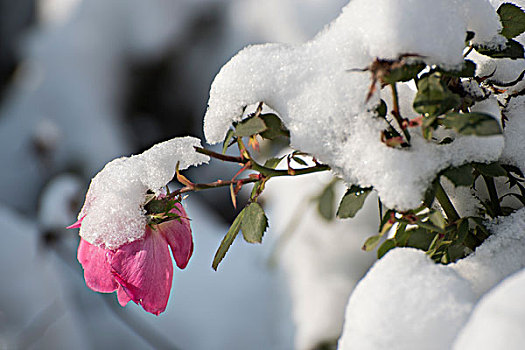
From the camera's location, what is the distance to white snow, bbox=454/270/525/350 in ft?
0.49

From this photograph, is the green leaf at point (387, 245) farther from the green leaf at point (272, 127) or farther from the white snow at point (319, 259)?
the white snow at point (319, 259)

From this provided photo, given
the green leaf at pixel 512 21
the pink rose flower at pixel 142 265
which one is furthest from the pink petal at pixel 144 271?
the green leaf at pixel 512 21

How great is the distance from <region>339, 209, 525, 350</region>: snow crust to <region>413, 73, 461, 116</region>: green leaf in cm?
6

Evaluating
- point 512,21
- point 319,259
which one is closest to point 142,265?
point 512,21

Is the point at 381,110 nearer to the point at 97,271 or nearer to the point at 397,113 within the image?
the point at 397,113

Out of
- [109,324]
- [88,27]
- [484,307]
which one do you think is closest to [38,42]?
[88,27]

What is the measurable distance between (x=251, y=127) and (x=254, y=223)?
0.05 meters

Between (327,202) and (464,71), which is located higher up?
(464,71)

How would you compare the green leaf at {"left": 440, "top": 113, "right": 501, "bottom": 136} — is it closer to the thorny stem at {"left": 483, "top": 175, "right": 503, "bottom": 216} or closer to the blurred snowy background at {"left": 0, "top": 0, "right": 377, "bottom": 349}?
the thorny stem at {"left": 483, "top": 175, "right": 503, "bottom": 216}

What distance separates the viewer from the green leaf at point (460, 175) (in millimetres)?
216

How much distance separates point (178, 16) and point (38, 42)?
0.34 m

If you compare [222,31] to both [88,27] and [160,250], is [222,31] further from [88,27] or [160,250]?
[160,250]

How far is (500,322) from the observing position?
152 mm

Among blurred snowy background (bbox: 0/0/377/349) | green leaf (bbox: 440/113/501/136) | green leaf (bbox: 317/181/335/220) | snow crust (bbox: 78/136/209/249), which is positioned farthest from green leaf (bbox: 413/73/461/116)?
blurred snowy background (bbox: 0/0/377/349)
